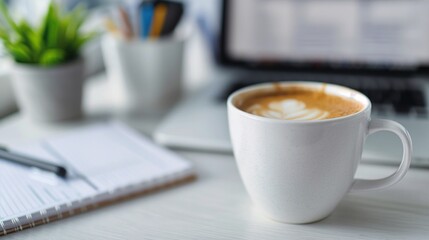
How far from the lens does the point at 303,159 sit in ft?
1.14

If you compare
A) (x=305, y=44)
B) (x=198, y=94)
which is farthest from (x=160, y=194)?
(x=305, y=44)

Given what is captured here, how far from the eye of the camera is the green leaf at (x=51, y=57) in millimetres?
569

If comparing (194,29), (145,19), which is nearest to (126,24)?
(145,19)

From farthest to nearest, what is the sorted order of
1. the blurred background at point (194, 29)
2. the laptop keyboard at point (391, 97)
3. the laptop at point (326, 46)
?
the blurred background at point (194, 29)
the laptop at point (326, 46)
the laptop keyboard at point (391, 97)

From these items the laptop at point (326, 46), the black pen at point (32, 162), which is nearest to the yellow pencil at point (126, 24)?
the laptop at point (326, 46)

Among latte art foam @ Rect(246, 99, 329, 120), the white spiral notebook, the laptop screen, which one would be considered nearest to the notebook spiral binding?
the white spiral notebook

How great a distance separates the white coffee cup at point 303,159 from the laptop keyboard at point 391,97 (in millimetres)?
204

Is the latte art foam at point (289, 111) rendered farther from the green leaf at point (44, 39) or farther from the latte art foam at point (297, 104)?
the green leaf at point (44, 39)

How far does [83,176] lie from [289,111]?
0.66 ft

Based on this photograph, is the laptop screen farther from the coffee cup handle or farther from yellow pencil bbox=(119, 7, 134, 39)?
the coffee cup handle

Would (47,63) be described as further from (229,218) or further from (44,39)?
(229,218)

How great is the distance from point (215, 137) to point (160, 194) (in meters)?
0.11

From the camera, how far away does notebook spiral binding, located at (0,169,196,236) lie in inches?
14.6

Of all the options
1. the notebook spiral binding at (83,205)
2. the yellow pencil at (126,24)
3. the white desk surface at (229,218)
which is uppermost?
the yellow pencil at (126,24)
